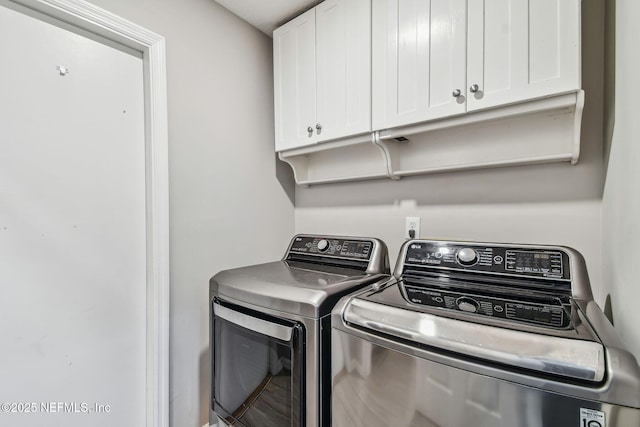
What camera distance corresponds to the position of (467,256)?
1.14 meters

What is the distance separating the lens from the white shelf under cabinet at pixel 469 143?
1.08 m

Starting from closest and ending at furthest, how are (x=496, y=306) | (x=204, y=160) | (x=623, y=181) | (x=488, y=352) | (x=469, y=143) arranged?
(x=488, y=352)
(x=623, y=181)
(x=496, y=306)
(x=469, y=143)
(x=204, y=160)

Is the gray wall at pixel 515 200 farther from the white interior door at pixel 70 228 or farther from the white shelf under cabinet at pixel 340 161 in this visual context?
the white interior door at pixel 70 228

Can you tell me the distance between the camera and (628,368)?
1.75 ft

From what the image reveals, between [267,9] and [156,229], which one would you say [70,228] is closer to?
[156,229]

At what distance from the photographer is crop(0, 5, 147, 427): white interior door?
1.01 m

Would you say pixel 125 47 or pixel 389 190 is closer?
pixel 125 47

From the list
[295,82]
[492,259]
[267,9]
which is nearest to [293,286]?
[492,259]

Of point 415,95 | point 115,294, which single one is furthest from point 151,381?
point 415,95

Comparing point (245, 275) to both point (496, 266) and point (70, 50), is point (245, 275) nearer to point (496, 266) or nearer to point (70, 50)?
point (496, 266)

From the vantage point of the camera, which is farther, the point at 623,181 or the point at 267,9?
the point at 267,9

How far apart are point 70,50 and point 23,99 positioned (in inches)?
10.7

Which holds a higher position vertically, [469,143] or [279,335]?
[469,143]

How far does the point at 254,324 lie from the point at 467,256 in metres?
0.88
